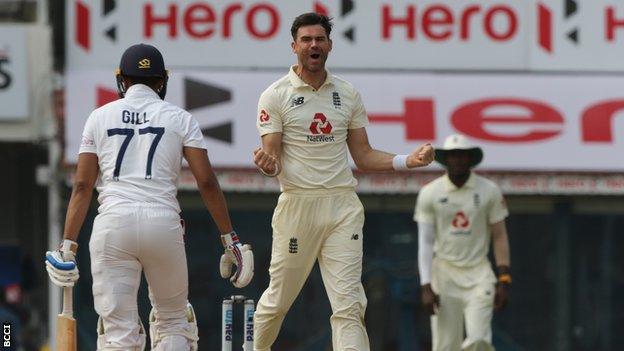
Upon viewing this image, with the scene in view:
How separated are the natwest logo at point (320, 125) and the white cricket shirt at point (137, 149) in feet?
3.84

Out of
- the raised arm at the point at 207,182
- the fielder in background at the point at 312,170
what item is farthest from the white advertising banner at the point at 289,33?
the raised arm at the point at 207,182

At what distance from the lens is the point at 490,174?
18750 mm

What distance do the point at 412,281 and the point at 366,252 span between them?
0.60m

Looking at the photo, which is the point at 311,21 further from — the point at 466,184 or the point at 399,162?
the point at 466,184

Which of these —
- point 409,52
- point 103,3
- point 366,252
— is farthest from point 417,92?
point 103,3

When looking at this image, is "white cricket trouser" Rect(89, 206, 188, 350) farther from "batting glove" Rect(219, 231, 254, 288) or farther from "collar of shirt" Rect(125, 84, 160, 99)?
"collar of shirt" Rect(125, 84, 160, 99)

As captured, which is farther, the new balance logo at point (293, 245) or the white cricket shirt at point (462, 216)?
the white cricket shirt at point (462, 216)

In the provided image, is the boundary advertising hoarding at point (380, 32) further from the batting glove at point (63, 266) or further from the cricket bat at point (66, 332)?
the cricket bat at point (66, 332)

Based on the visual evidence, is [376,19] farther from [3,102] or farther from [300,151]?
[300,151]

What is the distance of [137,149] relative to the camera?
31.4ft

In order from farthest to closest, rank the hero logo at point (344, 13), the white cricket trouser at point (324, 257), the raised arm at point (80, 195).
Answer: the hero logo at point (344, 13), the white cricket trouser at point (324, 257), the raised arm at point (80, 195)

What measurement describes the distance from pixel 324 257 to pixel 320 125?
0.79 meters

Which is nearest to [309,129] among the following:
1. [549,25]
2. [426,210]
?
[426,210]

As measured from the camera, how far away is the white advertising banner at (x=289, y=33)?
1877cm
